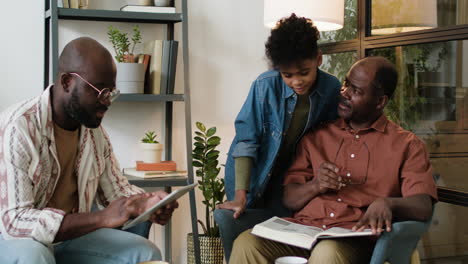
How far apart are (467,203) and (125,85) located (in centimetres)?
169

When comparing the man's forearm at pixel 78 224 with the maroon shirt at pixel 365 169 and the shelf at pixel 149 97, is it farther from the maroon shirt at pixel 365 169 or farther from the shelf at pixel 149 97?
the shelf at pixel 149 97

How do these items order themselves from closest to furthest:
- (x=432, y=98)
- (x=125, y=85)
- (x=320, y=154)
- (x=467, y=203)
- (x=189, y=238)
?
(x=320, y=154) → (x=467, y=203) → (x=432, y=98) → (x=125, y=85) → (x=189, y=238)

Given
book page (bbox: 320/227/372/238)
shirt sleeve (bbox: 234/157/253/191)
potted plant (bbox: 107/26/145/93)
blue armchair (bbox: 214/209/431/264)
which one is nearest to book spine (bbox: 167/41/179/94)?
potted plant (bbox: 107/26/145/93)

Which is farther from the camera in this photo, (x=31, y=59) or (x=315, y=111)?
(x=31, y=59)

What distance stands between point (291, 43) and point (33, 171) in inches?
40.9

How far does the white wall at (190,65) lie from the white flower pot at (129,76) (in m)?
0.30

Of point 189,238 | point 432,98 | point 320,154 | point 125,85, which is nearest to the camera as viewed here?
point 320,154

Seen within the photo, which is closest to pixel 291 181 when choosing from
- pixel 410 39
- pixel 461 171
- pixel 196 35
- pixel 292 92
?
pixel 292 92

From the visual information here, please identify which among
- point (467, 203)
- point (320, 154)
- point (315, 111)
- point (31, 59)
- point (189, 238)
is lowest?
point (189, 238)

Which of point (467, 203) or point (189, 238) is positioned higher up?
Result: point (467, 203)

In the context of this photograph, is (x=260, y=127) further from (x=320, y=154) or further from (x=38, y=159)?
(x=38, y=159)

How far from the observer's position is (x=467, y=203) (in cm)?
270

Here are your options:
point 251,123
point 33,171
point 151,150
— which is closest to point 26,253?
point 33,171

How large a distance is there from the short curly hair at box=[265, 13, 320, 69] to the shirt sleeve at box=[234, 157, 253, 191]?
15.4 inches
